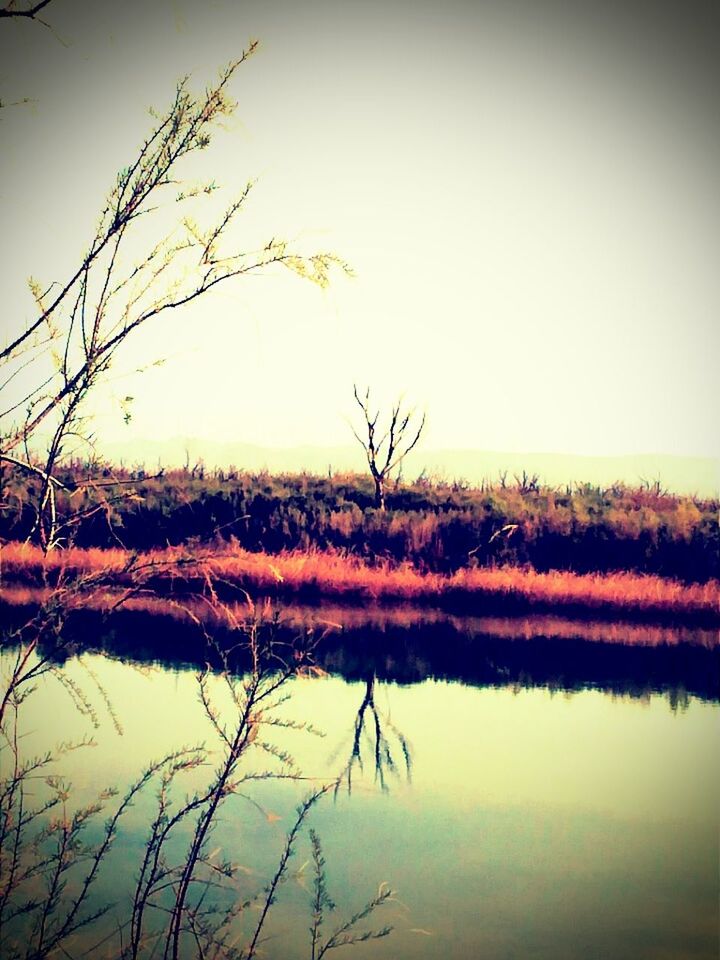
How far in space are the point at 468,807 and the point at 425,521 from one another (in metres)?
4.52

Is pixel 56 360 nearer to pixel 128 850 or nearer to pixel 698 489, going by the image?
pixel 128 850

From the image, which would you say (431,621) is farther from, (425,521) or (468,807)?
(468,807)

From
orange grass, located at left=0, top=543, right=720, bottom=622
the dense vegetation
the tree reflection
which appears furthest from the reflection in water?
the dense vegetation

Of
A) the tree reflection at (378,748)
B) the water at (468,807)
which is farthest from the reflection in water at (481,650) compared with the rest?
the tree reflection at (378,748)

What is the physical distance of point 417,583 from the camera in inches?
312

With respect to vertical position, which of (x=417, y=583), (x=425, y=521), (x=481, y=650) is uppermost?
(x=425, y=521)

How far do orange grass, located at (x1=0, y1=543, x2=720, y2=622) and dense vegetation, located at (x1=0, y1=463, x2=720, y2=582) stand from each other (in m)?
0.12

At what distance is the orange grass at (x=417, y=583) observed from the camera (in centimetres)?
676

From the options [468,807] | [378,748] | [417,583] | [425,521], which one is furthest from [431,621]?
[468,807]

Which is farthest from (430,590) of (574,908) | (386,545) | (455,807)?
(574,908)

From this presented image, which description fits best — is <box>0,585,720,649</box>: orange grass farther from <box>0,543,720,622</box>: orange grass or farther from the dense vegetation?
the dense vegetation

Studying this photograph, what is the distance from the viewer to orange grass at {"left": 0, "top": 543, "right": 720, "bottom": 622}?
6.76 meters

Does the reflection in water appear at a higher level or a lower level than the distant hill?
lower

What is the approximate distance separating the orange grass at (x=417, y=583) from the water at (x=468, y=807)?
1224mm
